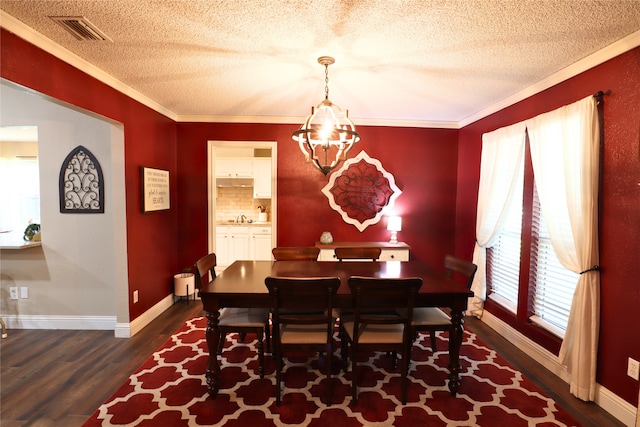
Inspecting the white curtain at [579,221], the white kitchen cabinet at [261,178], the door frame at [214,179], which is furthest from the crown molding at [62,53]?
the white curtain at [579,221]

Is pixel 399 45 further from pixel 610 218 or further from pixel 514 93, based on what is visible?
pixel 610 218

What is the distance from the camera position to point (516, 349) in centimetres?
296

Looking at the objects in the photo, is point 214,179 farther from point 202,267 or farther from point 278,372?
point 278,372

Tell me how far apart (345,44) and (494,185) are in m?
2.25

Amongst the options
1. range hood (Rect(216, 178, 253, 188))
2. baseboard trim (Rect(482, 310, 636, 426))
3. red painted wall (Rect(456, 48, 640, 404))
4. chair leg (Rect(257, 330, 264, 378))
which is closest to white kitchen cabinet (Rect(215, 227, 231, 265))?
range hood (Rect(216, 178, 253, 188))

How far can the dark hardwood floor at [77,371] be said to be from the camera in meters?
2.04

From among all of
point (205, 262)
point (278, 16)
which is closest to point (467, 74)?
point (278, 16)

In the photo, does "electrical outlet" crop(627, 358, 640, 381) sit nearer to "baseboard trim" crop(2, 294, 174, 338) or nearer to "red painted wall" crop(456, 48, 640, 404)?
"red painted wall" crop(456, 48, 640, 404)

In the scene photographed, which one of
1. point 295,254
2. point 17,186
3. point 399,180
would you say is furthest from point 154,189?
point 399,180

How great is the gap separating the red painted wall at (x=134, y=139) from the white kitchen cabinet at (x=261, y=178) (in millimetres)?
1951

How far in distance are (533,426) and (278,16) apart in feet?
9.77

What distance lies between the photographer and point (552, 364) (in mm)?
2576

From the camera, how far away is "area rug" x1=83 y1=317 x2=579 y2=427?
198 centimetres

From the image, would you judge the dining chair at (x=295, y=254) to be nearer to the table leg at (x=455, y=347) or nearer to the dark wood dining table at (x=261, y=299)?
the dark wood dining table at (x=261, y=299)
